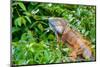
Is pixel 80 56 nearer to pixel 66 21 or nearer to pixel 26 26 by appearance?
pixel 66 21

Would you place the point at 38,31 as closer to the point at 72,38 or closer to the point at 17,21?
the point at 17,21

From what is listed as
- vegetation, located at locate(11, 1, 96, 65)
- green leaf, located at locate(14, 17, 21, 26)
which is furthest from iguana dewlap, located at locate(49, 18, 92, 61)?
green leaf, located at locate(14, 17, 21, 26)

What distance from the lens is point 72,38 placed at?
2.42 metres

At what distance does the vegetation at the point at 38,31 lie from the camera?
7.22 ft

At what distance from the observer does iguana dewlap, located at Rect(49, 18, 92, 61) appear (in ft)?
A: 7.72

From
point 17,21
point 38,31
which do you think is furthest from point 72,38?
point 17,21

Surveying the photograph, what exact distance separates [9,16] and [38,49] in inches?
18.4

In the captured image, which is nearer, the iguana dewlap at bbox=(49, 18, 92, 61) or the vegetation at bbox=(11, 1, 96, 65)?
the vegetation at bbox=(11, 1, 96, 65)

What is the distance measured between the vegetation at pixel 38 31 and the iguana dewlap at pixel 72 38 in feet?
0.18

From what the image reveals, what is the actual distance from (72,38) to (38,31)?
417 mm

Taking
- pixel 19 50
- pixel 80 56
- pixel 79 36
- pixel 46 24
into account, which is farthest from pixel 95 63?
pixel 19 50

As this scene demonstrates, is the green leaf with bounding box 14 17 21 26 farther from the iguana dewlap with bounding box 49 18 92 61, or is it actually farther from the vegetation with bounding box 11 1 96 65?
the iguana dewlap with bounding box 49 18 92 61

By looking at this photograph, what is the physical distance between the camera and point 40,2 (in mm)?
2295

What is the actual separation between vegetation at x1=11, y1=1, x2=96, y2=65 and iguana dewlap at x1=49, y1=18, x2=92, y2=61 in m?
0.05
